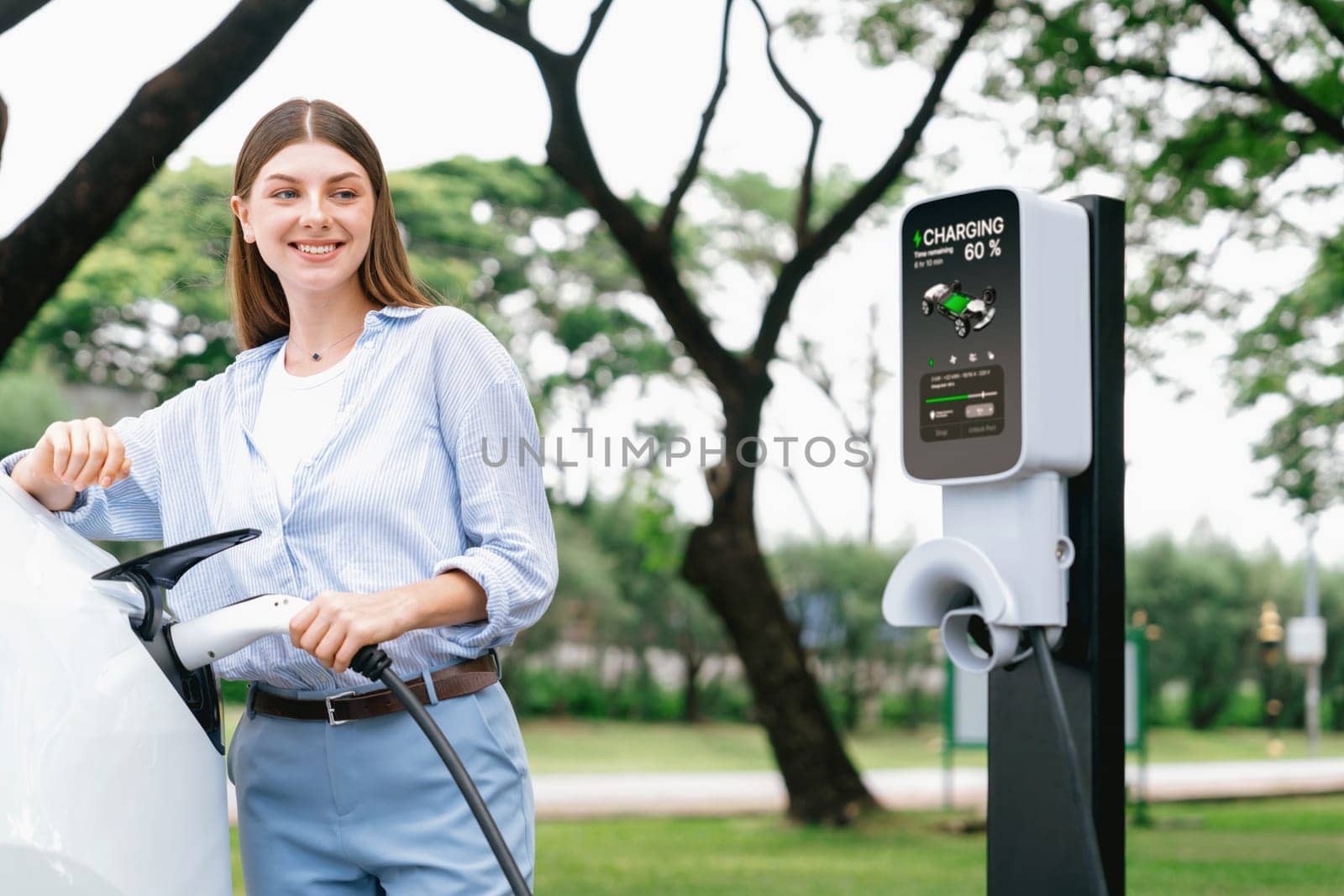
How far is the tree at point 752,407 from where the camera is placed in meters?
7.18

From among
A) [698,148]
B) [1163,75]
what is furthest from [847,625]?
[1163,75]

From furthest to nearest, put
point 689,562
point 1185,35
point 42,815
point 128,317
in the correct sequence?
1. point 128,317
2. point 689,562
3. point 1185,35
4. point 42,815

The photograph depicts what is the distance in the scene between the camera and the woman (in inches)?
50.6

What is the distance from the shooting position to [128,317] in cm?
1209

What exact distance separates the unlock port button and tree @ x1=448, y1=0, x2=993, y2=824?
16.9 ft

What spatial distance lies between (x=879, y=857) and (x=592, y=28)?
399 centimetres

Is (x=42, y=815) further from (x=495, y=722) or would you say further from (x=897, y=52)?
(x=897, y=52)

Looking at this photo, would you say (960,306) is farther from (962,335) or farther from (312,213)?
(312,213)

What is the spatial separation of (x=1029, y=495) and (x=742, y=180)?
13.8 m

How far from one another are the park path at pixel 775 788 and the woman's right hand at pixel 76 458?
7.70 meters

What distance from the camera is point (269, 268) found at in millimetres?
1493

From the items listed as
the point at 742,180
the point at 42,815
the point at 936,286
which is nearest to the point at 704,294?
the point at 742,180

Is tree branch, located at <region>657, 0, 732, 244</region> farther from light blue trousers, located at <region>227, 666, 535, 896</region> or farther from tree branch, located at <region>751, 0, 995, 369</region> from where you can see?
light blue trousers, located at <region>227, 666, 535, 896</region>

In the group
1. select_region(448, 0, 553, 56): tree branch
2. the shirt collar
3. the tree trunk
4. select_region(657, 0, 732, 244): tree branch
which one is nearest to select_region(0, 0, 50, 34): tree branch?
select_region(448, 0, 553, 56): tree branch
